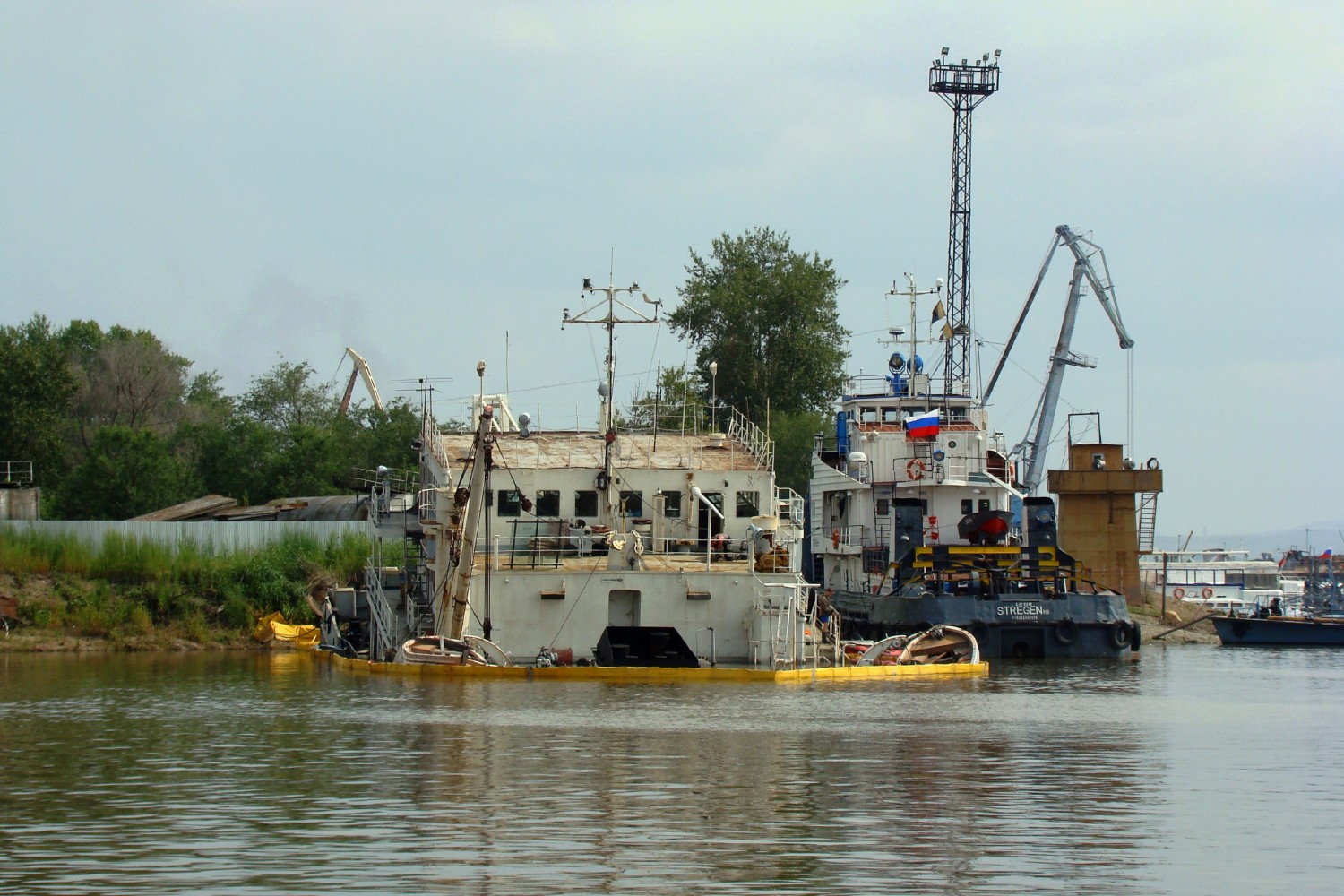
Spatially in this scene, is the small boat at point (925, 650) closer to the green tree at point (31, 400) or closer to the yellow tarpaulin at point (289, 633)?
the yellow tarpaulin at point (289, 633)

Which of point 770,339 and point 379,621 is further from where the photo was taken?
point 770,339

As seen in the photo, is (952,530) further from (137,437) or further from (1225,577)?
(1225,577)

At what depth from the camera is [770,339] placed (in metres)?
84.4

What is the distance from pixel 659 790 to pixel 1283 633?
4401 centimetres

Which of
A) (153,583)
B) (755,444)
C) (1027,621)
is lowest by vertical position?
(1027,621)

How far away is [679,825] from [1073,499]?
52.0 m

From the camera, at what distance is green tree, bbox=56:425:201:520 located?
6650 cm

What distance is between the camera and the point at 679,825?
1836cm

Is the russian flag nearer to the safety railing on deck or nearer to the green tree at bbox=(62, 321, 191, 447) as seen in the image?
the safety railing on deck

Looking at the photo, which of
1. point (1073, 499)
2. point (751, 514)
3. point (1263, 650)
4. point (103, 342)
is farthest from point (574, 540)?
point (103, 342)

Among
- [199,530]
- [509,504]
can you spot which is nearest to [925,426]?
[509,504]

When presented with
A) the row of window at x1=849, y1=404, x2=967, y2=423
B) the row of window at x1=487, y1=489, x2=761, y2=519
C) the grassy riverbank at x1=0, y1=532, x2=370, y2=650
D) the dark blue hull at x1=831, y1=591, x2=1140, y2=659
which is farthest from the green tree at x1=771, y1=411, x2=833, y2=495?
the row of window at x1=487, y1=489, x2=761, y2=519

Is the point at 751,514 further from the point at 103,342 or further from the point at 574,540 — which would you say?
the point at 103,342

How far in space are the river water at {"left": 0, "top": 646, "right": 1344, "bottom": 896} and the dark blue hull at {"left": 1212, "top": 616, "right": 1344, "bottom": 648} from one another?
24637 millimetres
